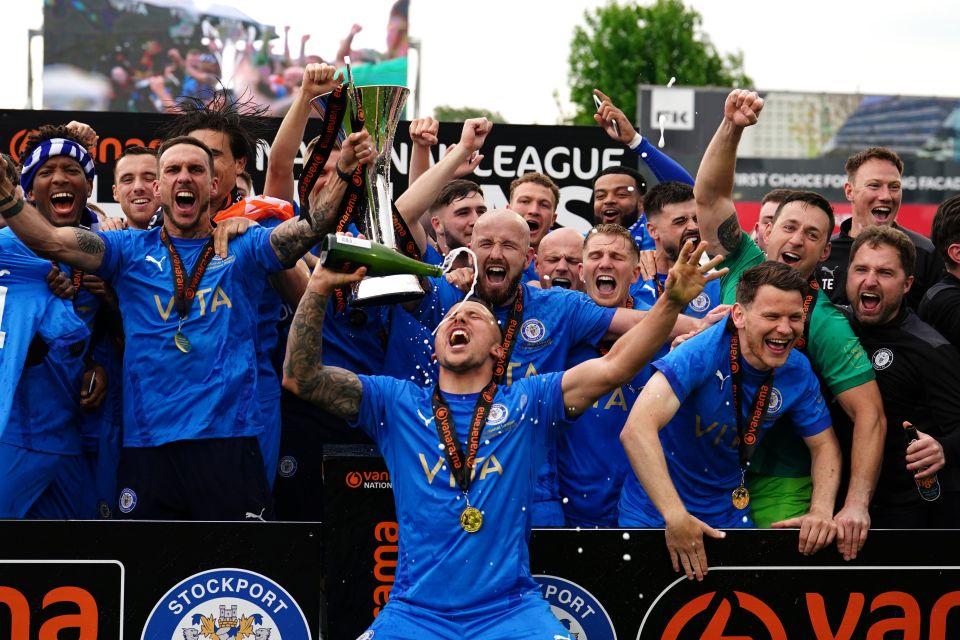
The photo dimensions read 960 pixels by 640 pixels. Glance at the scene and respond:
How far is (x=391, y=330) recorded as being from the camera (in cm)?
646

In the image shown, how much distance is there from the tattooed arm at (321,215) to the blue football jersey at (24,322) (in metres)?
1.07

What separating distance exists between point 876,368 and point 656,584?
1.60 metres

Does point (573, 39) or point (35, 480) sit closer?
point (35, 480)

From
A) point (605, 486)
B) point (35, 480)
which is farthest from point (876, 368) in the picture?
point (35, 480)

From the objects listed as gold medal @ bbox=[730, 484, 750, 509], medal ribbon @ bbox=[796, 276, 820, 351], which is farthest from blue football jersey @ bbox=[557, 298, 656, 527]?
medal ribbon @ bbox=[796, 276, 820, 351]

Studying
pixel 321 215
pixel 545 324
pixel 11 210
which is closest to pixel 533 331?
pixel 545 324

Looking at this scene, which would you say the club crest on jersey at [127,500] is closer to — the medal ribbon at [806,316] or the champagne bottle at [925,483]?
the medal ribbon at [806,316]

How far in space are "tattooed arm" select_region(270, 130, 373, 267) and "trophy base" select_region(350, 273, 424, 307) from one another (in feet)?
1.59

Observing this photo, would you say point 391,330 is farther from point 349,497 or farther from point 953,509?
point 953,509

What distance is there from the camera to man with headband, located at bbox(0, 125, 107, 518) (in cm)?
594

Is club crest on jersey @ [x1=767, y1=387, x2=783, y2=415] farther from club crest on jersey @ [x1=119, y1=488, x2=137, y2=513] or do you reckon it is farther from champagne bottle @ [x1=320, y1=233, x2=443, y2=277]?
club crest on jersey @ [x1=119, y1=488, x2=137, y2=513]

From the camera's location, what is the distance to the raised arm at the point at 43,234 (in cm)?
555

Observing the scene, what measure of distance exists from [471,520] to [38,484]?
7.37ft

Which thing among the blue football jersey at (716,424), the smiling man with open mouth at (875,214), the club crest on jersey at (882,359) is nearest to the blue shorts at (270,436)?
the blue football jersey at (716,424)
